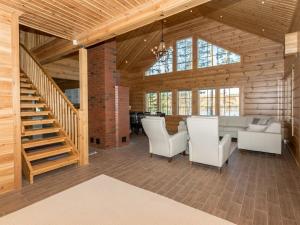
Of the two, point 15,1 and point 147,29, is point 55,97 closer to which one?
point 15,1

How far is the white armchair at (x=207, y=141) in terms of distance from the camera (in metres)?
3.33

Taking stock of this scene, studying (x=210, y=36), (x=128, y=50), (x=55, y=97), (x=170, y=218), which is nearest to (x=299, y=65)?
(x=170, y=218)

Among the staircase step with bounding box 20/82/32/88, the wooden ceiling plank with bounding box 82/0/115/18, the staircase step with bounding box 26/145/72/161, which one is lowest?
the staircase step with bounding box 26/145/72/161

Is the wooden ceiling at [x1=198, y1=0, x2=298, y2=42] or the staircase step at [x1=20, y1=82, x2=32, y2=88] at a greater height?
the wooden ceiling at [x1=198, y1=0, x2=298, y2=42]

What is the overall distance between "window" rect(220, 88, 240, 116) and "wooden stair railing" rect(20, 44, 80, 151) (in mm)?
6203

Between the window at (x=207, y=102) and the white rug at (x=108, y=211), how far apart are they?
650 centimetres

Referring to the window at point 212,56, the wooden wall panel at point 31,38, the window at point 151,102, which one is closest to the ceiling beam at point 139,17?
the wooden wall panel at point 31,38

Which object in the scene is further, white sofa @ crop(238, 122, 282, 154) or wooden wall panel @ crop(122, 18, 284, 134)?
wooden wall panel @ crop(122, 18, 284, 134)

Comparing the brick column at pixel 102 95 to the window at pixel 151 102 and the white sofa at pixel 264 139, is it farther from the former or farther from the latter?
the window at pixel 151 102

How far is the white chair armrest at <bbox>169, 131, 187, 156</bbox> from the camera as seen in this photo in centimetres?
415

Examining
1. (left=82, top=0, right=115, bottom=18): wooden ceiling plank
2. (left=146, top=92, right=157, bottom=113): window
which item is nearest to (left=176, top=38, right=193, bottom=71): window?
(left=146, top=92, right=157, bottom=113): window

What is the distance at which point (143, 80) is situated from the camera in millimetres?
10266

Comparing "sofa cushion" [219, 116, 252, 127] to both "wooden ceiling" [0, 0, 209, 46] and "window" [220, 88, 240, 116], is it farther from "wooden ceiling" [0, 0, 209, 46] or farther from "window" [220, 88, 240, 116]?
"wooden ceiling" [0, 0, 209, 46]

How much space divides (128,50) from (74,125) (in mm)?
5620
